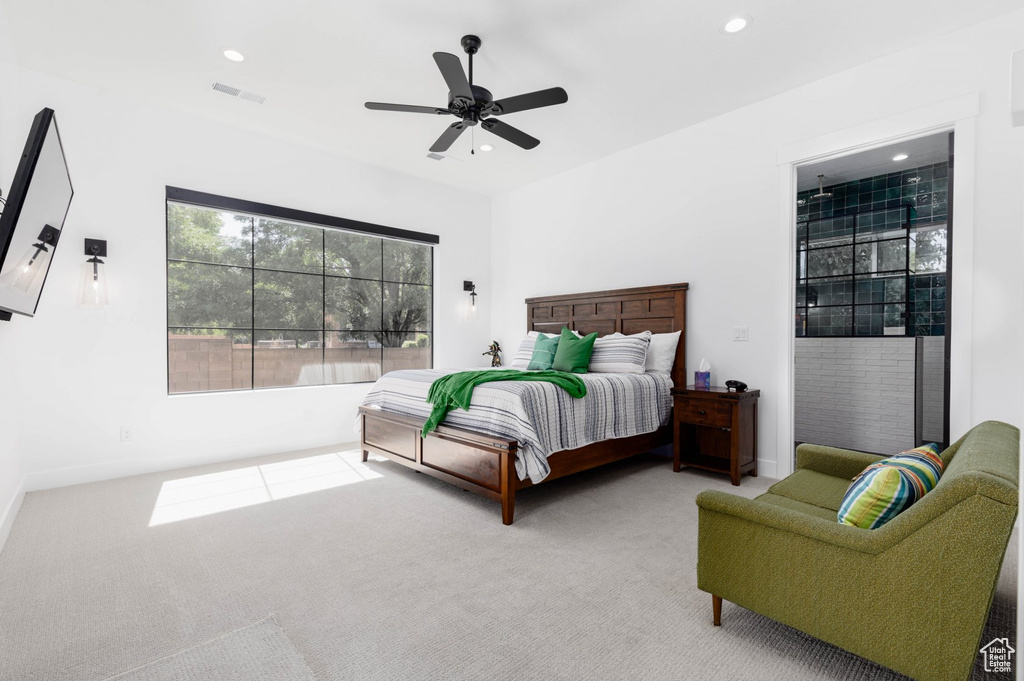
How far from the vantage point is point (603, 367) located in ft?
14.3

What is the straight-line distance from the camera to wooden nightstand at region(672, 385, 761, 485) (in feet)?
11.7

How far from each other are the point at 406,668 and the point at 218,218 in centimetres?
709

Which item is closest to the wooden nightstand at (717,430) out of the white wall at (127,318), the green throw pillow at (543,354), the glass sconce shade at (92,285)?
the green throw pillow at (543,354)

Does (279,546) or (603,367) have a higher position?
(603,367)

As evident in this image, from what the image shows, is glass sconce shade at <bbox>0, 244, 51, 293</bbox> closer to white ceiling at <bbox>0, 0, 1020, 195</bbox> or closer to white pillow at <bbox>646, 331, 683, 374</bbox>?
white ceiling at <bbox>0, 0, 1020, 195</bbox>

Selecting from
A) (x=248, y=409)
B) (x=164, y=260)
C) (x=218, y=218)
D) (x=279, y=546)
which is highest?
(x=218, y=218)

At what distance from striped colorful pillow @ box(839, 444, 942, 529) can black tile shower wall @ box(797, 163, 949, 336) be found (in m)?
4.25

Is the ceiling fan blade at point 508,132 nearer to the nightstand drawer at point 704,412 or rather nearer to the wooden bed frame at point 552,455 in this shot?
the wooden bed frame at point 552,455

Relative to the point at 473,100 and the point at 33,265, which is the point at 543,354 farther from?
the point at 33,265

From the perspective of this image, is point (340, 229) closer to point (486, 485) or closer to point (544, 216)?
point (544, 216)

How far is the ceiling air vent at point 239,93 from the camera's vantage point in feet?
11.9

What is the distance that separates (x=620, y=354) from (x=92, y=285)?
4.19 meters

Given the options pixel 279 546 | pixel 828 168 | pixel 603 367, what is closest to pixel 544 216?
pixel 603 367

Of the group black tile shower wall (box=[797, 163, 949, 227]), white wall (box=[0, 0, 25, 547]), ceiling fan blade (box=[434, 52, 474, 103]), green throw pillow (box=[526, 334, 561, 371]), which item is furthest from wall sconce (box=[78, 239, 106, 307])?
black tile shower wall (box=[797, 163, 949, 227])
